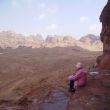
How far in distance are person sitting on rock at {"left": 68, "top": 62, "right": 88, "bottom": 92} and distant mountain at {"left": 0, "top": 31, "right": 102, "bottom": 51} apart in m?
92.0

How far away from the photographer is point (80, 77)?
55.9 ft

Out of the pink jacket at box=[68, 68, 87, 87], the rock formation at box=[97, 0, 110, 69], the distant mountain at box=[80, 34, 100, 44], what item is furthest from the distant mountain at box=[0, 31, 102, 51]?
the pink jacket at box=[68, 68, 87, 87]

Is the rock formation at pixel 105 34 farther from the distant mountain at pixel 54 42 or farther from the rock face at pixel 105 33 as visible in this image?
the distant mountain at pixel 54 42

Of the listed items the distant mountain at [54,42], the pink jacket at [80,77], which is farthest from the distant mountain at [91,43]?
the pink jacket at [80,77]

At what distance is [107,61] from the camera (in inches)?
1015

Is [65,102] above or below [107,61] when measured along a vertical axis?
below

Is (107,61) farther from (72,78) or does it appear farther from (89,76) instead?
(72,78)

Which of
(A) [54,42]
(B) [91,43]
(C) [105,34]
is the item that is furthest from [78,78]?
(B) [91,43]

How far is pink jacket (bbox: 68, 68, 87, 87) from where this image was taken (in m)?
16.9

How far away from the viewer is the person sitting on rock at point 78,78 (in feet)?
55.5

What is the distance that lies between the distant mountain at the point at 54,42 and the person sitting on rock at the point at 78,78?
302 feet

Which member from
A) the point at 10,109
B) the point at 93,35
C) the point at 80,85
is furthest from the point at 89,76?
the point at 93,35

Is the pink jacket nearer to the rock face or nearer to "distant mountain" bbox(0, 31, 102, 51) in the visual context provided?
the rock face

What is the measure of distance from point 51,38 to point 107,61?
100 metres
